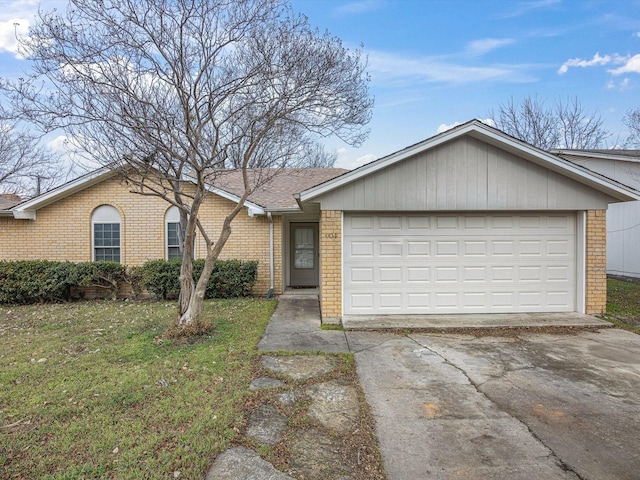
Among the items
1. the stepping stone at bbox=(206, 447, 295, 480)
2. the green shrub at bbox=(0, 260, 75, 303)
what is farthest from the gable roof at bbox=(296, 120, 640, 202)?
the green shrub at bbox=(0, 260, 75, 303)

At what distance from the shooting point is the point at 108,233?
11.2 m

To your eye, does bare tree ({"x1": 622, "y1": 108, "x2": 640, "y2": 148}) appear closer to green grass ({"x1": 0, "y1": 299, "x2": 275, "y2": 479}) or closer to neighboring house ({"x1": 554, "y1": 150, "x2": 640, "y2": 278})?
neighboring house ({"x1": 554, "y1": 150, "x2": 640, "y2": 278})

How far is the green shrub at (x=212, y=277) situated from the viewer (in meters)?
10.3

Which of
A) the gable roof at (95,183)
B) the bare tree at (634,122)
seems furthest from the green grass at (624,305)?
the gable roof at (95,183)

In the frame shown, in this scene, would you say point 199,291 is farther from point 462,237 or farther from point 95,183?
point 95,183

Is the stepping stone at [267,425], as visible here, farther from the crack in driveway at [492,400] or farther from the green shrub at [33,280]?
the green shrub at [33,280]

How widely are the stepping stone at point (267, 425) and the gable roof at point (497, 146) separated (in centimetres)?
458

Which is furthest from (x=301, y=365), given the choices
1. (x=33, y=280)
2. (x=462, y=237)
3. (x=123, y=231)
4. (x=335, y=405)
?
(x=33, y=280)

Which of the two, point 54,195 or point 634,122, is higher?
point 634,122

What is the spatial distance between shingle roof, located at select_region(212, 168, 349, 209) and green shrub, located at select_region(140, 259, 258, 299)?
199cm

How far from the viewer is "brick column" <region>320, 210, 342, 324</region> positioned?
7656 mm

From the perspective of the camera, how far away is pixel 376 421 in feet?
11.9

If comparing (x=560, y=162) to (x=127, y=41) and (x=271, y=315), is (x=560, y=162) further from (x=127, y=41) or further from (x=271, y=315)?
(x=127, y=41)

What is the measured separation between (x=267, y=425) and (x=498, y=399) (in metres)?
2.54
